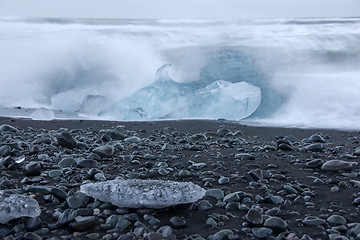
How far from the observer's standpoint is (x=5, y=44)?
9461 millimetres

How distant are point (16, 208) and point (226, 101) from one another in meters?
4.45

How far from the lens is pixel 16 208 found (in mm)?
1743

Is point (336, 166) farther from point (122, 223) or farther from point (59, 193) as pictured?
point (59, 193)

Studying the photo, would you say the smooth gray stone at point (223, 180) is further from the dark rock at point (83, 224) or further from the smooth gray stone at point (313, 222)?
the dark rock at point (83, 224)

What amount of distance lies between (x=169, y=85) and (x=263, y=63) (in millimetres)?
2330

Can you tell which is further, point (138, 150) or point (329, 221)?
point (138, 150)

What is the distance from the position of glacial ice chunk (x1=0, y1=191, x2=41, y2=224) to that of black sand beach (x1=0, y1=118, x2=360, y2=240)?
3 centimetres

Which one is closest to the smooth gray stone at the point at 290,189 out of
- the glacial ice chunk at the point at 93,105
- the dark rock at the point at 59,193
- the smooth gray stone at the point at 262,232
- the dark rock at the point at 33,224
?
the smooth gray stone at the point at 262,232

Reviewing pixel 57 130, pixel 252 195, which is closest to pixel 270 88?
pixel 57 130

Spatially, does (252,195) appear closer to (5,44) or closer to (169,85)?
(169,85)

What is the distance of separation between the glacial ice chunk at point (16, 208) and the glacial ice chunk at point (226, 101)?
426 cm

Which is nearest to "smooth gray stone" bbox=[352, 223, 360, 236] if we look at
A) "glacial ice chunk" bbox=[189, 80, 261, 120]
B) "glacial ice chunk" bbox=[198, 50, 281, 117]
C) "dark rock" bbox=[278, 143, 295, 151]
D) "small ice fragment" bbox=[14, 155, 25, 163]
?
"dark rock" bbox=[278, 143, 295, 151]

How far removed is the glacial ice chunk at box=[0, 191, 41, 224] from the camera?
5.64ft

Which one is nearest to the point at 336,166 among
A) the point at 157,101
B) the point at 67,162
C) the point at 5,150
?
the point at 67,162
